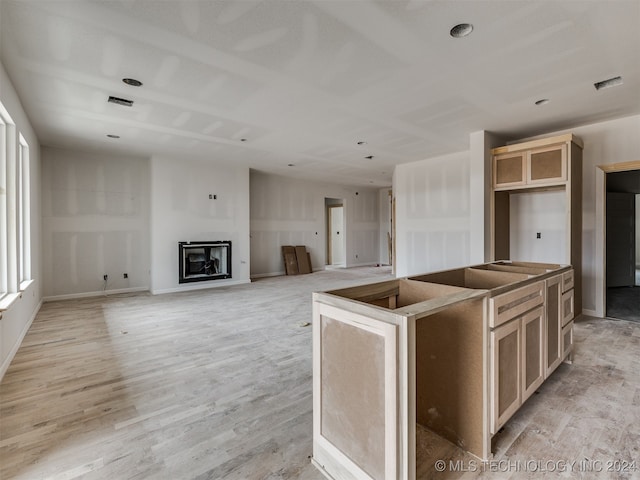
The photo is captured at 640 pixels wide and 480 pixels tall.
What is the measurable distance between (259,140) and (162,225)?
2.91 m

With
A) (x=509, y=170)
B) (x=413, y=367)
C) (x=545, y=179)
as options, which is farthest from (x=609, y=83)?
(x=413, y=367)

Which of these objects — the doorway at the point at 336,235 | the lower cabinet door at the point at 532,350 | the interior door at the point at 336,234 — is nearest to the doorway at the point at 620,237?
the lower cabinet door at the point at 532,350

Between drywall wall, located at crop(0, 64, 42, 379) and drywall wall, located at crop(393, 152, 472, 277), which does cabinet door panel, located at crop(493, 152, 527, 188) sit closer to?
drywall wall, located at crop(393, 152, 472, 277)

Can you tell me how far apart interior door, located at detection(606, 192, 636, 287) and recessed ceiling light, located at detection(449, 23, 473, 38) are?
6292mm

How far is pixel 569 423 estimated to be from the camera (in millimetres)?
2055

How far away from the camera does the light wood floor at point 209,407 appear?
1.72 meters

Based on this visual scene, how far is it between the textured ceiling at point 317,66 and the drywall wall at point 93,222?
1030 mm

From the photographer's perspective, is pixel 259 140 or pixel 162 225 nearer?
pixel 259 140

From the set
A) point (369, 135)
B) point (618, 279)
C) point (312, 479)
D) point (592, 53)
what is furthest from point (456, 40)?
point (618, 279)

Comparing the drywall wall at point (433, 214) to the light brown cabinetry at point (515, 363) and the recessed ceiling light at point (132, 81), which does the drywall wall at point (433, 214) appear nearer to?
the light brown cabinetry at point (515, 363)

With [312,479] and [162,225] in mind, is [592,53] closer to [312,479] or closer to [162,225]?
[312,479]

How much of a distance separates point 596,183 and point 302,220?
22.7 feet

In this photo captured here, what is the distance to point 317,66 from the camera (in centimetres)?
292

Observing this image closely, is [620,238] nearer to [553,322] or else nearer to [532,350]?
[553,322]
